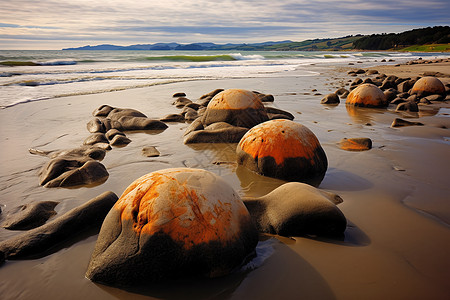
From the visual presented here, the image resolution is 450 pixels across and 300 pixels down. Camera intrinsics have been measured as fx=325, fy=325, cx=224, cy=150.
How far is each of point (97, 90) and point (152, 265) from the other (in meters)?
12.0

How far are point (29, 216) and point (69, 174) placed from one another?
95cm

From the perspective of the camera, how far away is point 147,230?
6.66ft

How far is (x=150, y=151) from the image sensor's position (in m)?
5.04

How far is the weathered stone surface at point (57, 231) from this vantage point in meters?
2.43

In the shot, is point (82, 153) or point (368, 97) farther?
point (368, 97)

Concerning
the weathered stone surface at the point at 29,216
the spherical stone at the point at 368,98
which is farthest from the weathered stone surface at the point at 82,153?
the spherical stone at the point at 368,98

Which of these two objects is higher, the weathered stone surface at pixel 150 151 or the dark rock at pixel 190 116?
the weathered stone surface at pixel 150 151

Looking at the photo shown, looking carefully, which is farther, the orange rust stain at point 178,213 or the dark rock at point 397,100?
the dark rock at point 397,100

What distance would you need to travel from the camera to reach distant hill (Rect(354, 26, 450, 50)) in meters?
69.5

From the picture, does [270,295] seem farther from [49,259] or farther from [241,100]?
[241,100]

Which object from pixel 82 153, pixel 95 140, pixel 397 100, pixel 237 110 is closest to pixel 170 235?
pixel 82 153

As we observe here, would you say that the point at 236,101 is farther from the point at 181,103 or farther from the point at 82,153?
the point at 181,103

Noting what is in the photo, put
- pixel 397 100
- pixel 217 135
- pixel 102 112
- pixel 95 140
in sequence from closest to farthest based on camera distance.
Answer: pixel 95 140 < pixel 217 135 < pixel 102 112 < pixel 397 100

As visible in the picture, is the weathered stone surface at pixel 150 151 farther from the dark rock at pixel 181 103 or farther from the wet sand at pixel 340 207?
the dark rock at pixel 181 103
